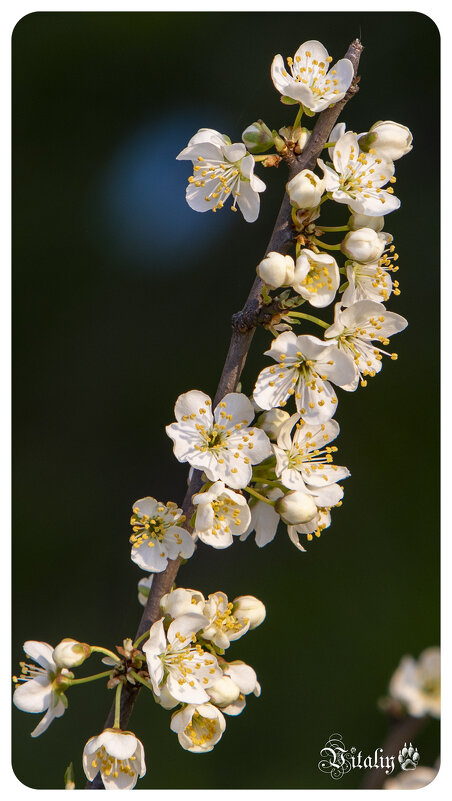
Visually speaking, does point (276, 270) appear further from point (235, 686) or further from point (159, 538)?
point (235, 686)

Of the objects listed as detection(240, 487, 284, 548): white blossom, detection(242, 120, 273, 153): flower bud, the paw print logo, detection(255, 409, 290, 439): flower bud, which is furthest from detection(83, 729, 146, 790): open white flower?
detection(242, 120, 273, 153): flower bud

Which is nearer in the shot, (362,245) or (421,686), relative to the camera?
(362,245)

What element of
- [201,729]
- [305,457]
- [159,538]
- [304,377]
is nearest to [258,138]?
[304,377]

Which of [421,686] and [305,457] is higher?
[305,457]

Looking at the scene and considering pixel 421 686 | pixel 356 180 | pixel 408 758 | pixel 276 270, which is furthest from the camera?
pixel 421 686

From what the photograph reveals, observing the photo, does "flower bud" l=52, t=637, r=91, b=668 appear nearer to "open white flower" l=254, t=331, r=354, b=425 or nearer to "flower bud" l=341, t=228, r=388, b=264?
"open white flower" l=254, t=331, r=354, b=425

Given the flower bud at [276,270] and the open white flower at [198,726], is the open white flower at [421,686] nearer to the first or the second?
the open white flower at [198,726]

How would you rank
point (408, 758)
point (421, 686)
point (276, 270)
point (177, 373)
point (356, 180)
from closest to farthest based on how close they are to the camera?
1. point (276, 270)
2. point (356, 180)
3. point (408, 758)
4. point (421, 686)
5. point (177, 373)
